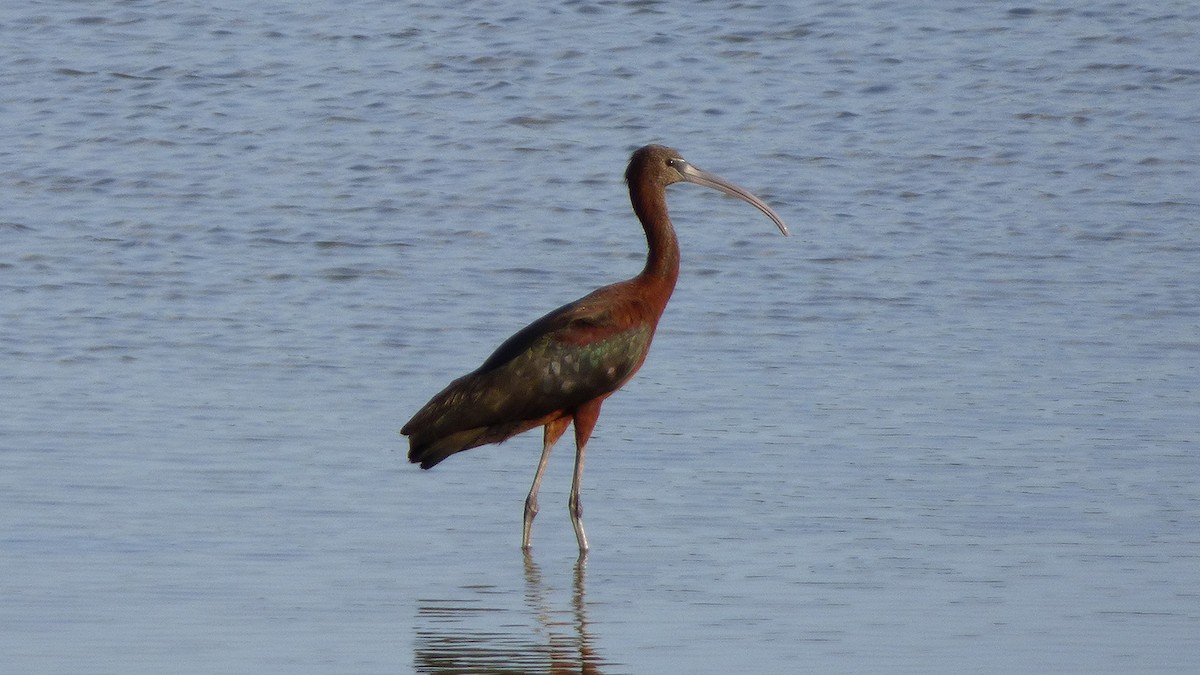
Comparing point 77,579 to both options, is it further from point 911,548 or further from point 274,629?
point 911,548

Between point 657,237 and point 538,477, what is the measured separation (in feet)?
4.24

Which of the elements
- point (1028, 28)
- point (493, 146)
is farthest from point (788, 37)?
point (493, 146)

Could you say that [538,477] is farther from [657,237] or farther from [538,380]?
[657,237]

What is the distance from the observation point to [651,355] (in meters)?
11.9

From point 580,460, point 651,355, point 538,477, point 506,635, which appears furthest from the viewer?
point 651,355

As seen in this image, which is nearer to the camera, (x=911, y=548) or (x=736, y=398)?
(x=911, y=548)

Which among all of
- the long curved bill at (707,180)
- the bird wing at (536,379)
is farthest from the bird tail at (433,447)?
the long curved bill at (707,180)

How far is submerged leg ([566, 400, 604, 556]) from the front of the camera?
860 centimetres

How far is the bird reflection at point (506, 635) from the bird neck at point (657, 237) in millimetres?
1960

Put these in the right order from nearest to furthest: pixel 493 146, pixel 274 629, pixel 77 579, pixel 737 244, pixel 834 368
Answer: pixel 274 629 < pixel 77 579 < pixel 834 368 < pixel 737 244 < pixel 493 146

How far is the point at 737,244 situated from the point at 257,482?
630 centimetres

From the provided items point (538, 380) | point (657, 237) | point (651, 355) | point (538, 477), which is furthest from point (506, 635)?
point (651, 355)

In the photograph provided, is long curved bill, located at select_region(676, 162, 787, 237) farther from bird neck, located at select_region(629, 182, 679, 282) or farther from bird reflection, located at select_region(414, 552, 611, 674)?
bird reflection, located at select_region(414, 552, 611, 674)

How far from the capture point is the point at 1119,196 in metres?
15.7
